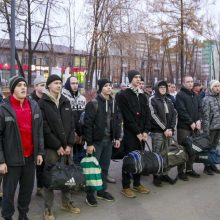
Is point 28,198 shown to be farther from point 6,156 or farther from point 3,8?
point 3,8

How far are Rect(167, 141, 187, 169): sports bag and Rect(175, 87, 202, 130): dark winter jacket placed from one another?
1.88ft

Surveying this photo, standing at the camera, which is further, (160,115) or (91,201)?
(160,115)

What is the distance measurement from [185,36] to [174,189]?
17411 mm

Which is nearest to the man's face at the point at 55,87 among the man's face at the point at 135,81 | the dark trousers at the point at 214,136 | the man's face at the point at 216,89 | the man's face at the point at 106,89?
the man's face at the point at 106,89

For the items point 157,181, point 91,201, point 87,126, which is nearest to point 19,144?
point 87,126

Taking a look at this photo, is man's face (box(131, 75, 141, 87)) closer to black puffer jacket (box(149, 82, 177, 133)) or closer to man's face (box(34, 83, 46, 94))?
black puffer jacket (box(149, 82, 177, 133))

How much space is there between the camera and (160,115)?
6.26 metres

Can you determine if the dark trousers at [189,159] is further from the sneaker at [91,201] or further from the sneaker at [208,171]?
the sneaker at [91,201]

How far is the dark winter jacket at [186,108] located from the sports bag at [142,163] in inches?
48.0

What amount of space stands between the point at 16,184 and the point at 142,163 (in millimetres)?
2045

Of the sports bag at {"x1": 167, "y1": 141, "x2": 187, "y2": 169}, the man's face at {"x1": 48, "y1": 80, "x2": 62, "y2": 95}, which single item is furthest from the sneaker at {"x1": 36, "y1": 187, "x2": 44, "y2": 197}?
the sports bag at {"x1": 167, "y1": 141, "x2": 187, "y2": 169}

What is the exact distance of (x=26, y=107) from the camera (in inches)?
170

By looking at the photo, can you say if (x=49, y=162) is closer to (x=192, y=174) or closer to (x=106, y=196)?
(x=106, y=196)

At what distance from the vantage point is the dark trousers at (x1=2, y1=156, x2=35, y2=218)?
423cm
